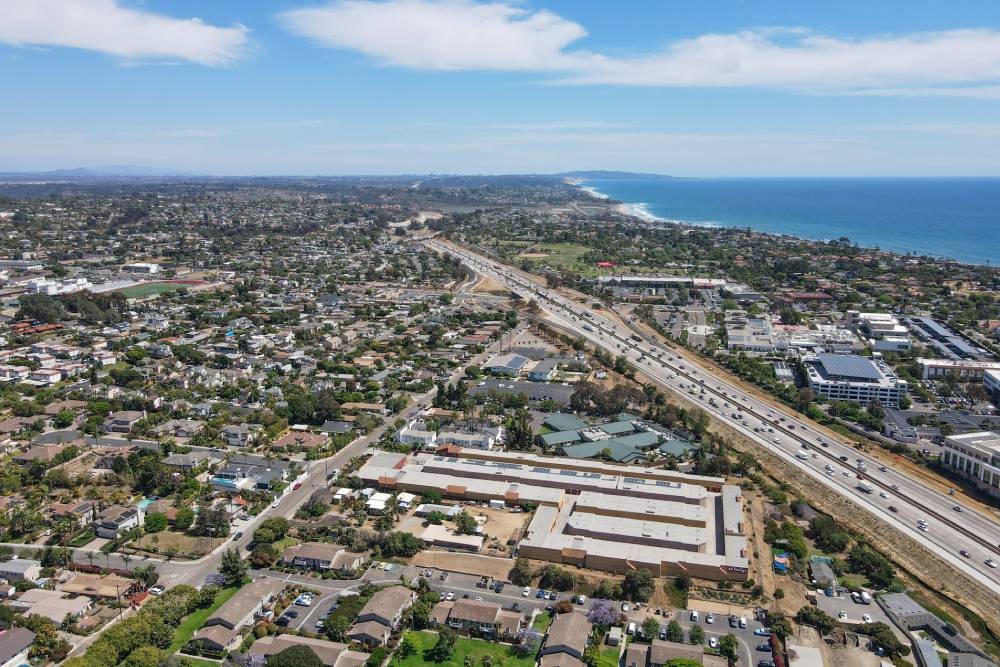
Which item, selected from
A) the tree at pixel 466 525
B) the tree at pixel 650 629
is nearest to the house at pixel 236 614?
the tree at pixel 466 525

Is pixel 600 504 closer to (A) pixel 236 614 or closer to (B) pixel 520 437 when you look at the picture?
(B) pixel 520 437

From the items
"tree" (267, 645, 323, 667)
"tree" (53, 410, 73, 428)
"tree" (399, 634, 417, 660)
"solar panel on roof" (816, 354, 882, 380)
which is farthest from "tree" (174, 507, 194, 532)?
"solar panel on roof" (816, 354, 882, 380)

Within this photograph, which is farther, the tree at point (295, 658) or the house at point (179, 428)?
the house at point (179, 428)

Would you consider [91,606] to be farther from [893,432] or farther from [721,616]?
[893,432]

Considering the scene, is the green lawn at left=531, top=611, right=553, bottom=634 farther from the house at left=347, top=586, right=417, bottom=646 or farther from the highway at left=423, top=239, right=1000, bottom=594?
the highway at left=423, top=239, right=1000, bottom=594

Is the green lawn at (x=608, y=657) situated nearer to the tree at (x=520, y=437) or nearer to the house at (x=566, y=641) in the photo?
the house at (x=566, y=641)

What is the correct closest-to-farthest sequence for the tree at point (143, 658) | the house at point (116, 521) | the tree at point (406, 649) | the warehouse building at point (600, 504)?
the tree at point (143, 658), the tree at point (406, 649), the warehouse building at point (600, 504), the house at point (116, 521)
